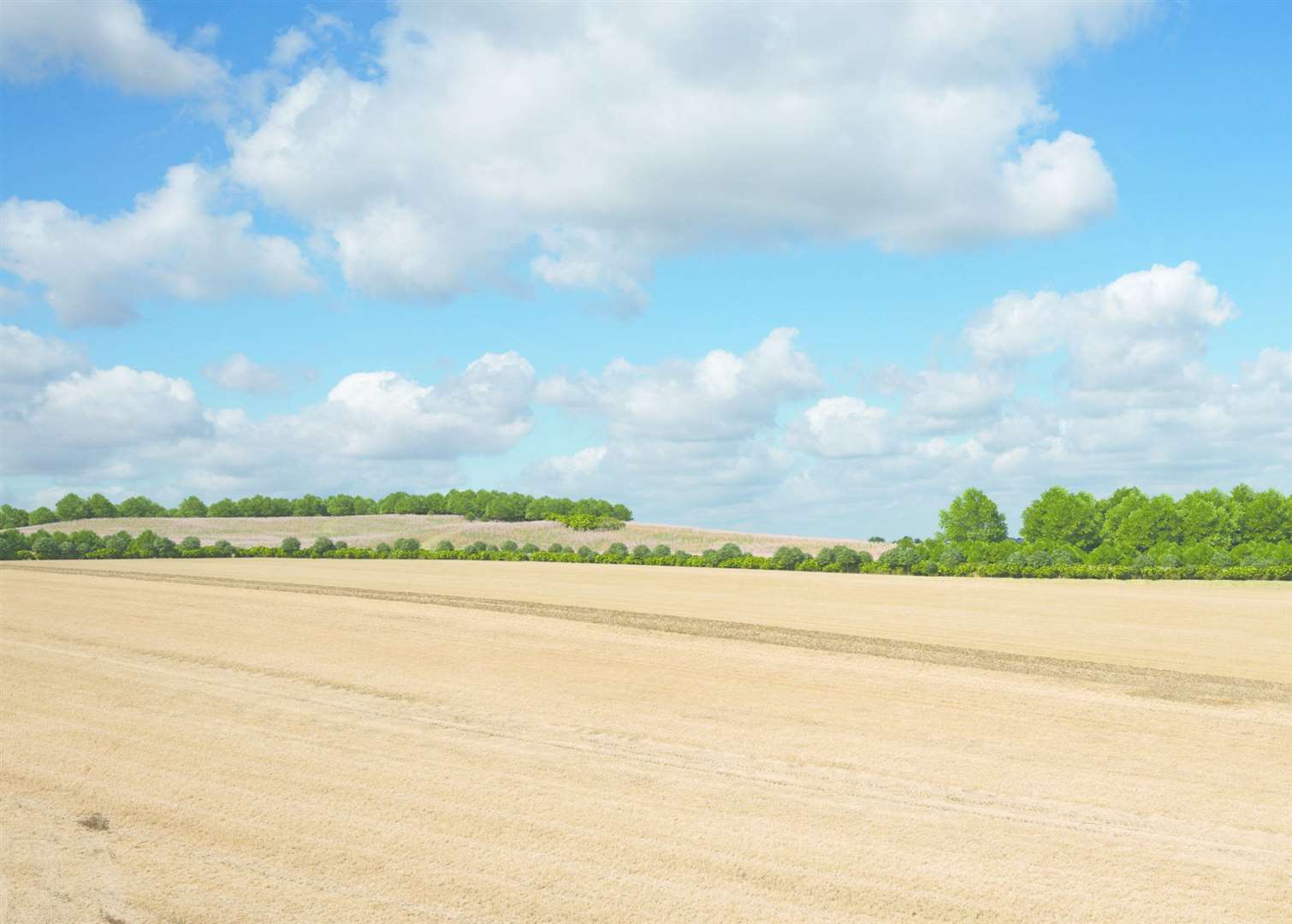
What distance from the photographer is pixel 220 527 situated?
67875mm

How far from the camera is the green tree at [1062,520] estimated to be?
54.8 m

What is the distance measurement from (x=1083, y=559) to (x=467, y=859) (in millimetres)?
45007

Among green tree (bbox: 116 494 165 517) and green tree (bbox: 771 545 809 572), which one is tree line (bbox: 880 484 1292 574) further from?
green tree (bbox: 116 494 165 517)

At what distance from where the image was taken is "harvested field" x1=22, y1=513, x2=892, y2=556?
58969 millimetres

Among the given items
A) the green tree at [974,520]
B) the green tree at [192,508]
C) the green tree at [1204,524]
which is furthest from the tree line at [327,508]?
the green tree at [1204,524]

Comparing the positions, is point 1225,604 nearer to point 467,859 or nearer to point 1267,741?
point 1267,741

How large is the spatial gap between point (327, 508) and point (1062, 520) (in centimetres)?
5531

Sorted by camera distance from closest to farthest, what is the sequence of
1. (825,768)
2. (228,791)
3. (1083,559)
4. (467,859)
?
(467,859) → (228,791) → (825,768) → (1083,559)

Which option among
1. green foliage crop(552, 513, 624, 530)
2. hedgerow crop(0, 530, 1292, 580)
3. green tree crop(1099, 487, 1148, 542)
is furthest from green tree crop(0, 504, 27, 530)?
green tree crop(1099, 487, 1148, 542)

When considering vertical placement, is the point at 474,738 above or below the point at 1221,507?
below

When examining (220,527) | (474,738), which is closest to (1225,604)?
(474,738)

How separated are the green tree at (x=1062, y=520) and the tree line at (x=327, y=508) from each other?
26.8 meters

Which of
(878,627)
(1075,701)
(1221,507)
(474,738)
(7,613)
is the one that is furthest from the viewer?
(1221,507)

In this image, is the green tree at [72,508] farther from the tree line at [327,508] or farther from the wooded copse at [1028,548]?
the wooded copse at [1028,548]
